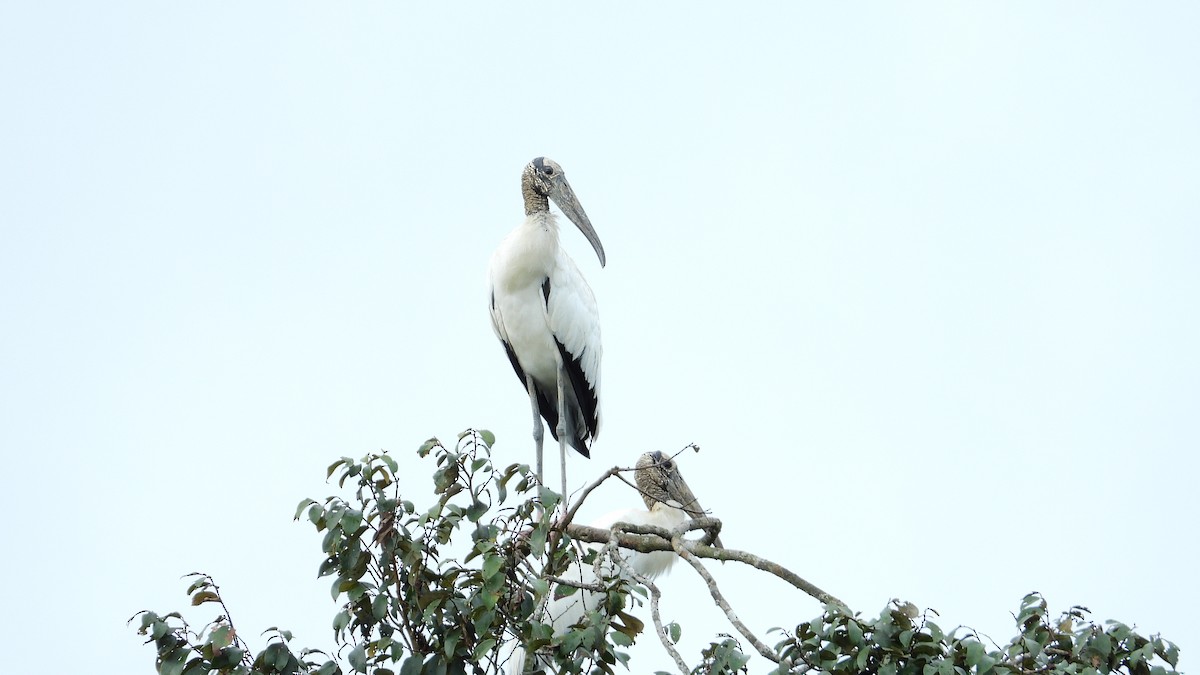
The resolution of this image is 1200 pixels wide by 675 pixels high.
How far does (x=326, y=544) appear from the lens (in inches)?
171

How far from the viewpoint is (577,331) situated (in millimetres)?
8375

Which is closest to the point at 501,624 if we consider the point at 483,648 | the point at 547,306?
the point at 483,648

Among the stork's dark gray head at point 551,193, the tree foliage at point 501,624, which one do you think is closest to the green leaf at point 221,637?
the tree foliage at point 501,624

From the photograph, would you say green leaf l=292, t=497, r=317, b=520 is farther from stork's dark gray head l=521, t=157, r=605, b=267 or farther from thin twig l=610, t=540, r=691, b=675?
stork's dark gray head l=521, t=157, r=605, b=267

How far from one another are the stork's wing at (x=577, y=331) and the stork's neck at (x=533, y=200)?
0.28 meters

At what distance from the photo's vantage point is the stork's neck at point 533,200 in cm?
831

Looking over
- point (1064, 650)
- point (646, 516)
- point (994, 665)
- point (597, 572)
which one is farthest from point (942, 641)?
point (646, 516)

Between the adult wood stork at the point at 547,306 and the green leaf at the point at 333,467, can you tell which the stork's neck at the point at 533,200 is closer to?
the adult wood stork at the point at 547,306

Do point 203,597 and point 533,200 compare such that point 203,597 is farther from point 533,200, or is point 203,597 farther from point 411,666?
point 533,200

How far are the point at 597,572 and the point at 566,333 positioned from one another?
12.5 ft

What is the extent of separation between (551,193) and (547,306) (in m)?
0.57

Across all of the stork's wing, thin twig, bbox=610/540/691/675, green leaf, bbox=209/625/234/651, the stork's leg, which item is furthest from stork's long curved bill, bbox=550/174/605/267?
green leaf, bbox=209/625/234/651

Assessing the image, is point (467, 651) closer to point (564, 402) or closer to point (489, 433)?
point (489, 433)

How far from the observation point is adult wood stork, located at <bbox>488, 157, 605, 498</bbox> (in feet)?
26.9
